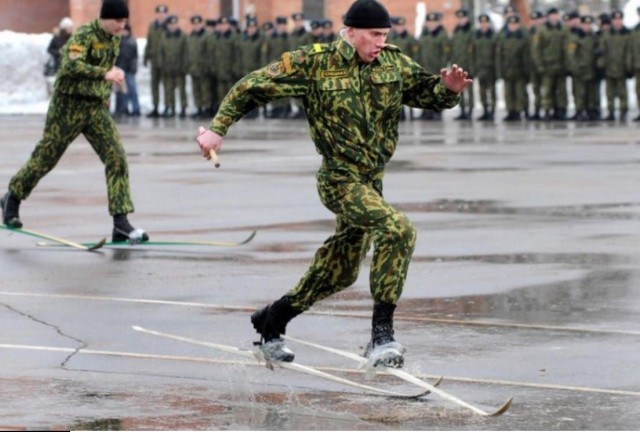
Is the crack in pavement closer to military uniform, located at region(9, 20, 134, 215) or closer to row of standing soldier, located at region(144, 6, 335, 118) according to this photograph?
military uniform, located at region(9, 20, 134, 215)

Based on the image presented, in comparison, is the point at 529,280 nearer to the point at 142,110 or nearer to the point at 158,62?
the point at 158,62

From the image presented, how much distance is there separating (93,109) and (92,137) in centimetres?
22

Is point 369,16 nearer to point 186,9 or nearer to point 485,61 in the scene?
point 485,61

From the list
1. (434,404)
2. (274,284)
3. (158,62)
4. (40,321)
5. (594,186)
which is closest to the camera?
(434,404)

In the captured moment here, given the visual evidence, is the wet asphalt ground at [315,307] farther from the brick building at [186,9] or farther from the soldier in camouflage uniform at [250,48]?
the brick building at [186,9]

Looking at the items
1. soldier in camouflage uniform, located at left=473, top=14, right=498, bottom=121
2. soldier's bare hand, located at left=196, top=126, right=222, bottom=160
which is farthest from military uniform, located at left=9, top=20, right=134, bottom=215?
soldier in camouflage uniform, located at left=473, top=14, right=498, bottom=121

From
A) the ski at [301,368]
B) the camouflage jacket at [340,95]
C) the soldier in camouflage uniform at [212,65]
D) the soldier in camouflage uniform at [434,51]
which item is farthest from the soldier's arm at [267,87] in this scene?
the soldier in camouflage uniform at [212,65]

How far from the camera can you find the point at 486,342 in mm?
9836

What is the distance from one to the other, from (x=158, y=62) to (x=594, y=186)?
21250 mm

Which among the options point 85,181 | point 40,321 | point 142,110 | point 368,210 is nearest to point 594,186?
point 85,181

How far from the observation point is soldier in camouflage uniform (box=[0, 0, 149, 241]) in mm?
14141

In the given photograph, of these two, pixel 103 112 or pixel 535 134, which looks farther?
pixel 535 134

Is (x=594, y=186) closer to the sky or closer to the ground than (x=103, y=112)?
closer to the ground

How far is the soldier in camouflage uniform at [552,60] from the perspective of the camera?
111ft
